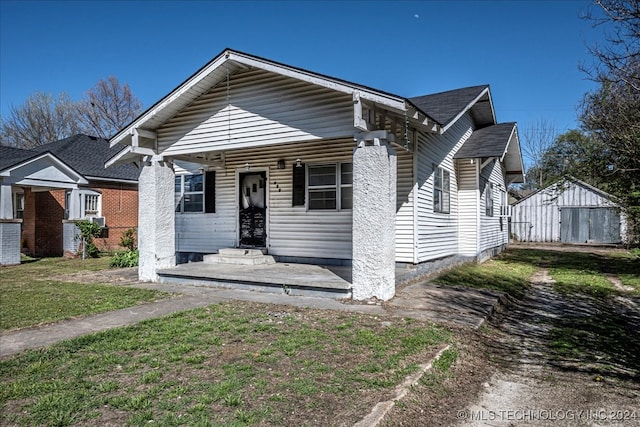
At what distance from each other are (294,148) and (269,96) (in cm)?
256

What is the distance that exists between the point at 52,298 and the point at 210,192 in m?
5.11

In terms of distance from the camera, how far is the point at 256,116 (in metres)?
8.21

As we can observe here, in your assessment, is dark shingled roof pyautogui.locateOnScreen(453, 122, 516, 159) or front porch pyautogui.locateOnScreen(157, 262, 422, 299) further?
dark shingled roof pyautogui.locateOnScreen(453, 122, 516, 159)

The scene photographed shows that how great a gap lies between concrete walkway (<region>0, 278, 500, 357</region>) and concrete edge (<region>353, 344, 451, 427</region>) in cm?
196

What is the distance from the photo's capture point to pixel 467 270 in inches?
421

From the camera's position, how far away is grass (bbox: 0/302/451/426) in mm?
2980

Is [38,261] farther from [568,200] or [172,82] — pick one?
[568,200]

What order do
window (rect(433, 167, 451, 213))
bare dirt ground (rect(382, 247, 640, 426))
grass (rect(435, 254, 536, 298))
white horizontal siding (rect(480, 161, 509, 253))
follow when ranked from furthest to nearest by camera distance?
white horizontal siding (rect(480, 161, 509, 253)) < window (rect(433, 167, 451, 213)) < grass (rect(435, 254, 536, 298)) < bare dirt ground (rect(382, 247, 640, 426))

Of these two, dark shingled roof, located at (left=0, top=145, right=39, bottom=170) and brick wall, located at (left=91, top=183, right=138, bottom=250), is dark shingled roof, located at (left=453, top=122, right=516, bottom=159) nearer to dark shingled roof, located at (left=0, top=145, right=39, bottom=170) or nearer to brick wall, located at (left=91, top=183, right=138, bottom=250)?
dark shingled roof, located at (left=0, top=145, right=39, bottom=170)

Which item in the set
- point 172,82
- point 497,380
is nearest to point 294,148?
point 497,380

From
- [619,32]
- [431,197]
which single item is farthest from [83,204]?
[619,32]

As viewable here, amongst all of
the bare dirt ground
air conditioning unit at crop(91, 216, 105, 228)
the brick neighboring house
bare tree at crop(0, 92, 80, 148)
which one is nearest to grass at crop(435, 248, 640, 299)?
the bare dirt ground

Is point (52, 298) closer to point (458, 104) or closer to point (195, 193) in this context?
point (195, 193)

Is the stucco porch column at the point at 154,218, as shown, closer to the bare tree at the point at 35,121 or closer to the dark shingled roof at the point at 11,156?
the dark shingled roof at the point at 11,156
